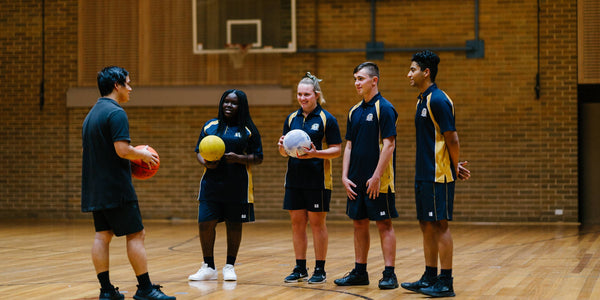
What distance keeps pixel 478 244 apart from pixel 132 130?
7.24 metres

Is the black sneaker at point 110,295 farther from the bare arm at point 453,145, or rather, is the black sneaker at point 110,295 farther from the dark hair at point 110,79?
the bare arm at point 453,145

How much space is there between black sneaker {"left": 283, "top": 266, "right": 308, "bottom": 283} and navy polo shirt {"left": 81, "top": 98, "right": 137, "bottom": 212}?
1755mm

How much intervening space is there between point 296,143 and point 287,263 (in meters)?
2.10

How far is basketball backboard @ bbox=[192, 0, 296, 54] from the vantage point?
41.5 feet

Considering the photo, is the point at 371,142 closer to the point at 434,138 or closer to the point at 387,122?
the point at 387,122

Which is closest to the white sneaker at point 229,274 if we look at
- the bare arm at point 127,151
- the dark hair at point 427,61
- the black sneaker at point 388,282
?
the black sneaker at point 388,282

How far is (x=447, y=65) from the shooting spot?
12.7 m

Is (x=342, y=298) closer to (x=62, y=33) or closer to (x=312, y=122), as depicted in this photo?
(x=312, y=122)

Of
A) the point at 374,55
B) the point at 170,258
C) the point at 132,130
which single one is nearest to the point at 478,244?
the point at 170,258

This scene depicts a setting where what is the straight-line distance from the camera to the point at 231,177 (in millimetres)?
6055

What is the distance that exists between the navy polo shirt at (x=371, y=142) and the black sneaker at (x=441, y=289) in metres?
0.84

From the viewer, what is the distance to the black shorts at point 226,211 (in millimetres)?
6031

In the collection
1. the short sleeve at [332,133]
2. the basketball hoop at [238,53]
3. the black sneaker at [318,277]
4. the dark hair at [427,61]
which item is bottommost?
the black sneaker at [318,277]

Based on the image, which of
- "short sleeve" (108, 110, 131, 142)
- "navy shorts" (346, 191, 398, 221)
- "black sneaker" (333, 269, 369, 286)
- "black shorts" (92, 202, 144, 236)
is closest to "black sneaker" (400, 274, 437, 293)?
"black sneaker" (333, 269, 369, 286)
